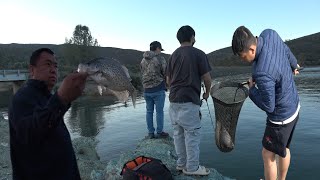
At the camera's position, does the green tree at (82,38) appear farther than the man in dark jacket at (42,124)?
Yes

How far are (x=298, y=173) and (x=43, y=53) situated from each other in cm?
725

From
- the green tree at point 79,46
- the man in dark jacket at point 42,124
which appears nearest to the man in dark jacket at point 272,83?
the man in dark jacket at point 42,124

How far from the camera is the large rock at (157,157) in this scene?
5992 millimetres

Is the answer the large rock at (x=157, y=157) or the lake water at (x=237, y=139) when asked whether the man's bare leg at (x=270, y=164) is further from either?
the lake water at (x=237, y=139)

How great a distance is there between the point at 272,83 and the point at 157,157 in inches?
134

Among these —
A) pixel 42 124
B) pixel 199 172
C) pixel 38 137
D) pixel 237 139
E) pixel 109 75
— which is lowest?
pixel 237 139

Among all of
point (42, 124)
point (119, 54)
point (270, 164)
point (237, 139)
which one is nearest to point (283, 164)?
point (270, 164)

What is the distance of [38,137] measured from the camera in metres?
2.50

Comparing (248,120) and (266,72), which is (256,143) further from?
(266,72)

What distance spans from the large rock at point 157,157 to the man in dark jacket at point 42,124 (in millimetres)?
3170

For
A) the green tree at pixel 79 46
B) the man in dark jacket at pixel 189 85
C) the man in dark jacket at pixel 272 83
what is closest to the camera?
the man in dark jacket at pixel 272 83

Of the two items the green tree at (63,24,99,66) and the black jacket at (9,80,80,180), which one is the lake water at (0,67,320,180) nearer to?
the black jacket at (9,80,80,180)

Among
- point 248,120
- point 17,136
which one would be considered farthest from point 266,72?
point 248,120

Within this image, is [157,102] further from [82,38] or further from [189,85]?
[82,38]
